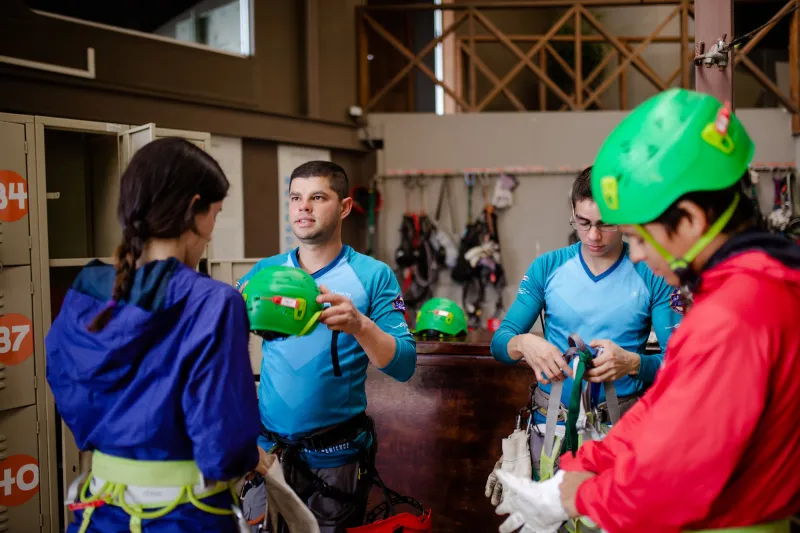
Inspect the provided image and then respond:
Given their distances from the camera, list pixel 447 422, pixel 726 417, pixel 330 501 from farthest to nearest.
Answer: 1. pixel 447 422
2. pixel 330 501
3. pixel 726 417

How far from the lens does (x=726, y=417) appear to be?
979 mm

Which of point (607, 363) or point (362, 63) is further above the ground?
point (362, 63)

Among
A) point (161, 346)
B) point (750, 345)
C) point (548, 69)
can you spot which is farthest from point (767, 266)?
point (548, 69)

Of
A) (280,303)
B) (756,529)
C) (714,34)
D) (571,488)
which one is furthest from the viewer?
(714,34)

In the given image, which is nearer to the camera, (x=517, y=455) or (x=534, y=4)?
(x=517, y=455)

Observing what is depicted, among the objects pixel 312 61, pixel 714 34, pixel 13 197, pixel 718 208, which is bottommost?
pixel 718 208

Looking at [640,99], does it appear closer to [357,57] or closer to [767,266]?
[357,57]

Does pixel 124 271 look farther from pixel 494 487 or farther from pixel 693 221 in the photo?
pixel 494 487

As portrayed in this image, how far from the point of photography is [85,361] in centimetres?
129

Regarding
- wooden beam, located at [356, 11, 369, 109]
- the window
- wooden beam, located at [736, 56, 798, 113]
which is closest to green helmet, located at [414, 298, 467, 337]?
the window

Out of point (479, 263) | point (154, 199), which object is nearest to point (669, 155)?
point (154, 199)

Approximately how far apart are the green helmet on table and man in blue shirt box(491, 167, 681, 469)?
811 millimetres

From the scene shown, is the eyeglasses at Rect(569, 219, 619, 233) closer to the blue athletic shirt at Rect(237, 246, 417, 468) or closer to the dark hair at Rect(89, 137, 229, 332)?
the blue athletic shirt at Rect(237, 246, 417, 468)

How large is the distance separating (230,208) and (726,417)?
5.52 meters
